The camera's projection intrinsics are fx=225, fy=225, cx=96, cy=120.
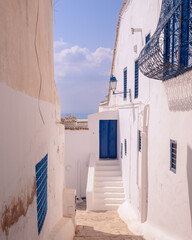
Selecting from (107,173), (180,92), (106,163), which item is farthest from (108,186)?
(180,92)

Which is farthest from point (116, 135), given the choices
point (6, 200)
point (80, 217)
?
point (6, 200)

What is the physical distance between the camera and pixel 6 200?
7.07ft

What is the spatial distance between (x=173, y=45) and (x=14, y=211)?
4.10m

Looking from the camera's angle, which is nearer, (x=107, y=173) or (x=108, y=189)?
→ (x=108, y=189)

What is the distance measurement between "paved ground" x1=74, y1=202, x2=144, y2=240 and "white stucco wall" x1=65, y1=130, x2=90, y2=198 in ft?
8.46

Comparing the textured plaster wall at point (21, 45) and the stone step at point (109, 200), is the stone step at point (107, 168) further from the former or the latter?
the textured plaster wall at point (21, 45)

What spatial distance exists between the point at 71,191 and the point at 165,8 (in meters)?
5.86

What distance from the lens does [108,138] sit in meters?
13.2

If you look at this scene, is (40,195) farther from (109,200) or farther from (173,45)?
(109,200)

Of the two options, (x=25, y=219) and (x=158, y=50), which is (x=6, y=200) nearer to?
(x=25, y=219)

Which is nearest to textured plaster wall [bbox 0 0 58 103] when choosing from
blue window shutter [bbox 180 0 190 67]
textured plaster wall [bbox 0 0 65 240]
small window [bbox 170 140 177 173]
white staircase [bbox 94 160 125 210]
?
textured plaster wall [bbox 0 0 65 240]

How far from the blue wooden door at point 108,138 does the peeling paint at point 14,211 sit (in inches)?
398

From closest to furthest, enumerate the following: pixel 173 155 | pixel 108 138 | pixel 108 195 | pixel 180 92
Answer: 1. pixel 180 92
2. pixel 173 155
3. pixel 108 195
4. pixel 108 138

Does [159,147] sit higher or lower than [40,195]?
higher
